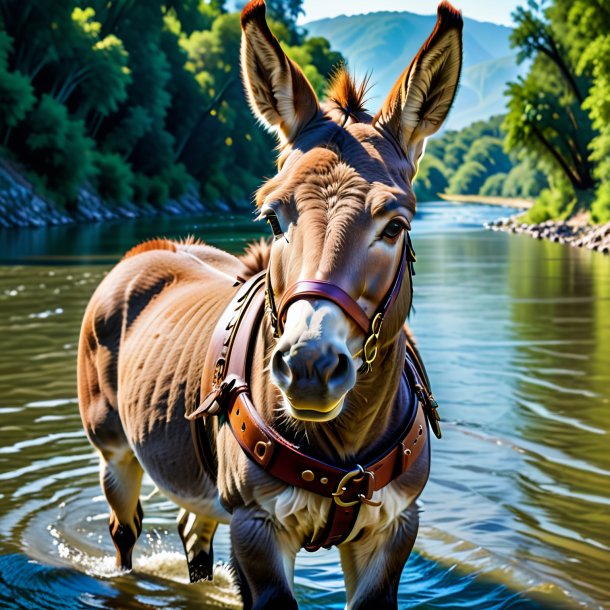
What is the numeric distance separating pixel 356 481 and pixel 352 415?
9.7 inches

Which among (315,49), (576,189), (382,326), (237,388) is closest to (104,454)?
(237,388)

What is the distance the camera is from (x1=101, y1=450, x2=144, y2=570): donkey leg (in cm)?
562

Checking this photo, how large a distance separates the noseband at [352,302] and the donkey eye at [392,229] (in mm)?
143

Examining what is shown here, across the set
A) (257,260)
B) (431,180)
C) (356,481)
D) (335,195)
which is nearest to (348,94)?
(335,195)

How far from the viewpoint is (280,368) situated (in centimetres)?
315

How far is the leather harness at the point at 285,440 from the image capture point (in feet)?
11.3

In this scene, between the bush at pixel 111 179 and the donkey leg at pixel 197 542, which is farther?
the bush at pixel 111 179

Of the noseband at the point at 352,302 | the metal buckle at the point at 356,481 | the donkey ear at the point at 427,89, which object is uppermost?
the donkey ear at the point at 427,89

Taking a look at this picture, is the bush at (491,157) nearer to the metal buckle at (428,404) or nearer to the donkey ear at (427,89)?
the metal buckle at (428,404)

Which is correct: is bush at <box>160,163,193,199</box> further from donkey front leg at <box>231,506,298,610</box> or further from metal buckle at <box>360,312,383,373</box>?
metal buckle at <box>360,312,383,373</box>

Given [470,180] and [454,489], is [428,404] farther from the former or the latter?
[470,180]

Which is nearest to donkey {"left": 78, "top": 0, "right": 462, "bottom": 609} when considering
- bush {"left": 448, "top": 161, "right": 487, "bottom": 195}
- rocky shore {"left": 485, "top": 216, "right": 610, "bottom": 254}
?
rocky shore {"left": 485, "top": 216, "right": 610, "bottom": 254}

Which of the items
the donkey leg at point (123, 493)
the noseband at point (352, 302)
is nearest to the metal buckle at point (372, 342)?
the noseband at point (352, 302)

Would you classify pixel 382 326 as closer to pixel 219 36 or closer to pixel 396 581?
pixel 396 581
